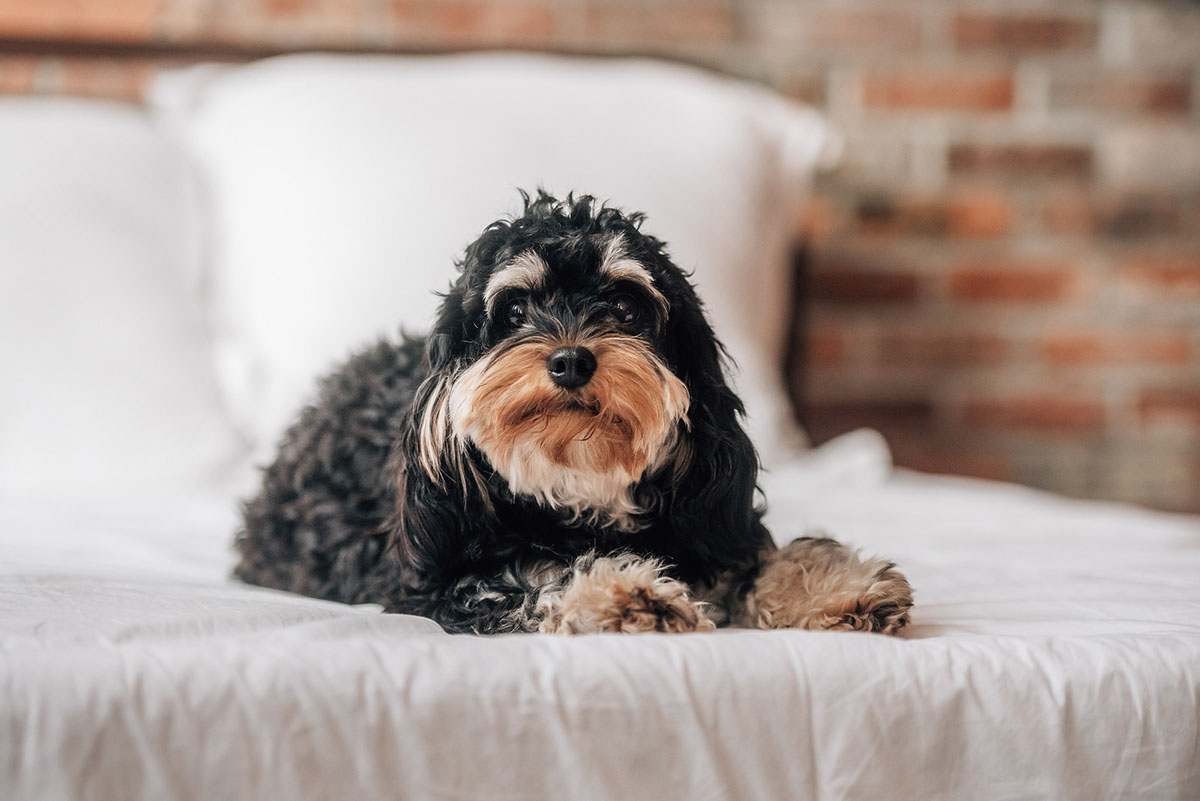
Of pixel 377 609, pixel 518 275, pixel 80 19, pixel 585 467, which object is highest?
pixel 80 19

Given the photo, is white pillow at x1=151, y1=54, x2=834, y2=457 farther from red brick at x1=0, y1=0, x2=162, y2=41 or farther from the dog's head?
the dog's head

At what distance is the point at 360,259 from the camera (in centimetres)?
193

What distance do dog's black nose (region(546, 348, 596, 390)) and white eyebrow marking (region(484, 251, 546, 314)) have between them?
89 mm

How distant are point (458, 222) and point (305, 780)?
127cm

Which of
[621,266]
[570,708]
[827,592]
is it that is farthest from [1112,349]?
[570,708]

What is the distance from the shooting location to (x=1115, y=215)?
2.87m

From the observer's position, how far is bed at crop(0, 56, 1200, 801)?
871 millimetres

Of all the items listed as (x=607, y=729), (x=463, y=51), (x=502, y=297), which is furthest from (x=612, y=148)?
(x=607, y=729)

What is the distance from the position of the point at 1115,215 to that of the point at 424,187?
6.57 ft

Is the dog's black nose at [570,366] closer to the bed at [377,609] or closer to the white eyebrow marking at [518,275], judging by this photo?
the white eyebrow marking at [518,275]

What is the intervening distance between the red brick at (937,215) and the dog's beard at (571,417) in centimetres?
188

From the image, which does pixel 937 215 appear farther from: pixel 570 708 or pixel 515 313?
pixel 570 708

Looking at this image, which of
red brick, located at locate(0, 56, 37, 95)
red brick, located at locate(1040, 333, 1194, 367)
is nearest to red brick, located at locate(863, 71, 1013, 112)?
red brick, located at locate(1040, 333, 1194, 367)

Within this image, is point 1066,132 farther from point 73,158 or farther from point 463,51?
point 73,158
